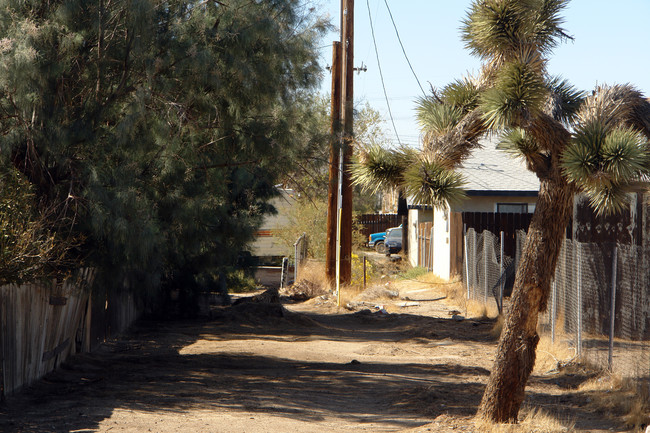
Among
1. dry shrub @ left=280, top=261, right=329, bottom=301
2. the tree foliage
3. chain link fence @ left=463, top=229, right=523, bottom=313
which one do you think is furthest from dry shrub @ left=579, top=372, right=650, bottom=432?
dry shrub @ left=280, top=261, right=329, bottom=301

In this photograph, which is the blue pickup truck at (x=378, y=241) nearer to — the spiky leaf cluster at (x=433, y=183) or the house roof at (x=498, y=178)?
the house roof at (x=498, y=178)

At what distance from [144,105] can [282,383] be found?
156 inches

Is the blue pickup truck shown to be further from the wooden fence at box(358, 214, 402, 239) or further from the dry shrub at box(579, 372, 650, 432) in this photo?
the dry shrub at box(579, 372, 650, 432)

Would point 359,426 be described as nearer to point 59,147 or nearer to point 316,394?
point 316,394

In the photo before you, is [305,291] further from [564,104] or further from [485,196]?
[564,104]

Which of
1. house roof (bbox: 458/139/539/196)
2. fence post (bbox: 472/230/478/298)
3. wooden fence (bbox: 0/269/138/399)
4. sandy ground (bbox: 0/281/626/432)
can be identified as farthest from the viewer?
house roof (bbox: 458/139/539/196)

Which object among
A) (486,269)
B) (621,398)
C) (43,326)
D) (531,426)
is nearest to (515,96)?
(531,426)

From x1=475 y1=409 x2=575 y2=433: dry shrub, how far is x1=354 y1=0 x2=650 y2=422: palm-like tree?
10cm

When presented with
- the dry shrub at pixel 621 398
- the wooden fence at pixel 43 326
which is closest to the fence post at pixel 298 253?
the wooden fence at pixel 43 326

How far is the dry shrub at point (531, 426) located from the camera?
6477 mm

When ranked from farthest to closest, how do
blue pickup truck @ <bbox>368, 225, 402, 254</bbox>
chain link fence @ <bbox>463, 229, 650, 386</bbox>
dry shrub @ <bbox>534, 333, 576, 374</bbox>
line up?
1. blue pickup truck @ <bbox>368, 225, 402, 254</bbox>
2. dry shrub @ <bbox>534, 333, 576, 374</bbox>
3. chain link fence @ <bbox>463, 229, 650, 386</bbox>

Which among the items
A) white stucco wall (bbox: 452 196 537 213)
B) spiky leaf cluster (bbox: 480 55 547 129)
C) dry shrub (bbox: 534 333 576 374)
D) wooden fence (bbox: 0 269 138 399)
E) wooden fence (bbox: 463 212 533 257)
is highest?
spiky leaf cluster (bbox: 480 55 547 129)

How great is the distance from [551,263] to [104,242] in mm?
5100

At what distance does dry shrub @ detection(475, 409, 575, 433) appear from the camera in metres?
6.48
